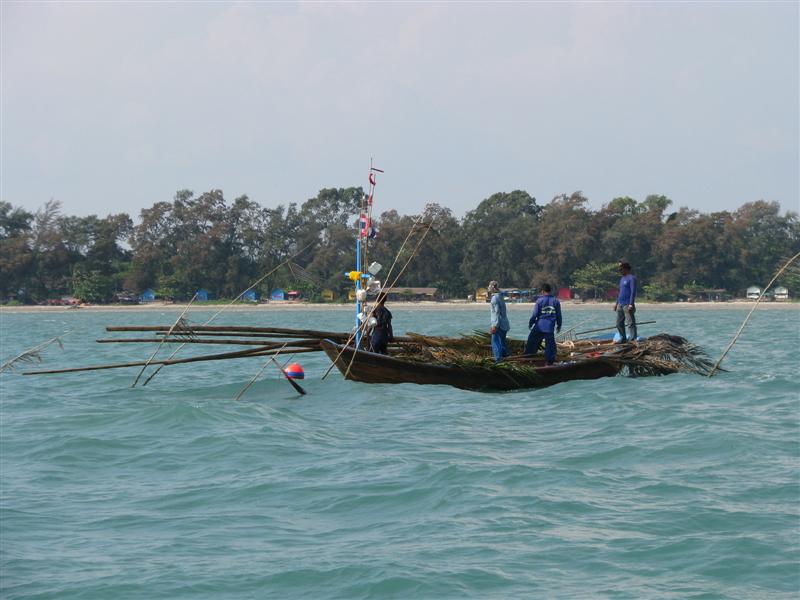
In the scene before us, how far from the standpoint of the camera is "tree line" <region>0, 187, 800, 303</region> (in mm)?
86688

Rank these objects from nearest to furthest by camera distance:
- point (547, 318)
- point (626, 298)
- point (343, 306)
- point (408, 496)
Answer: point (408, 496), point (547, 318), point (626, 298), point (343, 306)

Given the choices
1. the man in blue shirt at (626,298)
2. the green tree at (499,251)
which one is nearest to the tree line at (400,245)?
the green tree at (499,251)

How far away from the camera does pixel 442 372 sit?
626 inches

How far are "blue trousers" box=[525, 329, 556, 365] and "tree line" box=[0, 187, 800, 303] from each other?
6717 centimetres

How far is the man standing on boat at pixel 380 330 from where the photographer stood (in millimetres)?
16078

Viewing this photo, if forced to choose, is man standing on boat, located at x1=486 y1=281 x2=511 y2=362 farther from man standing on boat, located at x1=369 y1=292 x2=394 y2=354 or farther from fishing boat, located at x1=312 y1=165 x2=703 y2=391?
man standing on boat, located at x1=369 y1=292 x2=394 y2=354

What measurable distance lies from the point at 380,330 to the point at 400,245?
74606 mm

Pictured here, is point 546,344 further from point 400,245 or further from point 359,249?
point 400,245

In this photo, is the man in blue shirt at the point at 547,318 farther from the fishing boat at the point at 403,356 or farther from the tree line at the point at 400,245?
the tree line at the point at 400,245

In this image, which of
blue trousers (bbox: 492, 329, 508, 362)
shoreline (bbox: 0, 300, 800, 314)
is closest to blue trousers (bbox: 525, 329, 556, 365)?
blue trousers (bbox: 492, 329, 508, 362)

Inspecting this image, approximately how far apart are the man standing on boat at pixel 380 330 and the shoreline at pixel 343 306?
64076 millimetres

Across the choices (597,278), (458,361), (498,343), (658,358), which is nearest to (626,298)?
(658,358)

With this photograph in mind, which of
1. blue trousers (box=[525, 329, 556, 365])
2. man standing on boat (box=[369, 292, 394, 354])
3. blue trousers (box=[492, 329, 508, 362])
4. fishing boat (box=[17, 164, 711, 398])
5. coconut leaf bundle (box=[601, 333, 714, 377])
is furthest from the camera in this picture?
coconut leaf bundle (box=[601, 333, 714, 377])

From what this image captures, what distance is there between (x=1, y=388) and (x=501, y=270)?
75757mm
